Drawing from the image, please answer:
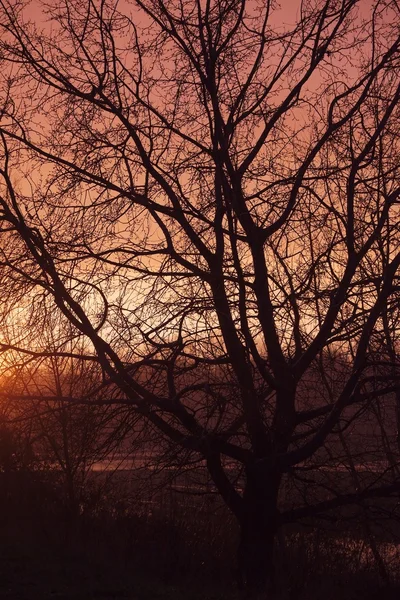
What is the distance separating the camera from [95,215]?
7.70m

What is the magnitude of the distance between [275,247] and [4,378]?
3.17m

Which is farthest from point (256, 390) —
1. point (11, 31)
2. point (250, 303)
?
point (11, 31)

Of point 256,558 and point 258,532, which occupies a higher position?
point 258,532

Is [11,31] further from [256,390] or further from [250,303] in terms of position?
[256,390]

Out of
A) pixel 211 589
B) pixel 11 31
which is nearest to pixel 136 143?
pixel 11 31

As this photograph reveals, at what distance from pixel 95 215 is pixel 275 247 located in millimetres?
1967

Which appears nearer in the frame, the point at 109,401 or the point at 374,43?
the point at 109,401

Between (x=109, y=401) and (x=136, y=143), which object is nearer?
(x=109, y=401)

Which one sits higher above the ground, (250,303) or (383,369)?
(250,303)

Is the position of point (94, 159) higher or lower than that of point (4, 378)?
higher

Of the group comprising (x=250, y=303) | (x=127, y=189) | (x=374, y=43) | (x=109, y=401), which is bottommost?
(x=109, y=401)

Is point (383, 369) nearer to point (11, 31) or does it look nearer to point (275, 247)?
point (275, 247)

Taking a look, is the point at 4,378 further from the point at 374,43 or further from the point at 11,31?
the point at 374,43

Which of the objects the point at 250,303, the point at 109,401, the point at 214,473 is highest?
the point at 250,303
